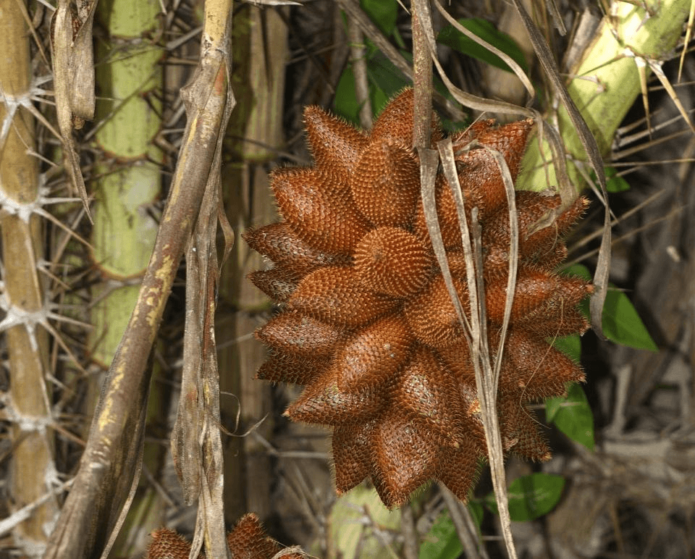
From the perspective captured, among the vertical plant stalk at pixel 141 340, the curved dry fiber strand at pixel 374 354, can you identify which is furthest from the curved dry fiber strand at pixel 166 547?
the curved dry fiber strand at pixel 374 354

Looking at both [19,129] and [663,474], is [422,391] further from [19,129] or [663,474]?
[663,474]

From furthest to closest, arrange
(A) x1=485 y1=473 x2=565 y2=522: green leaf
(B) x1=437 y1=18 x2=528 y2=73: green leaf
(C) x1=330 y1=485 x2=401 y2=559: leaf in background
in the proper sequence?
(A) x1=485 y1=473 x2=565 y2=522: green leaf
(C) x1=330 y1=485 x2=401 y2=559: leaf in background
(B) x1=437 y1=18 x2=528 y2=73: green leaf

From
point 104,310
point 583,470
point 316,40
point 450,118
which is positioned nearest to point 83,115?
point 104,310

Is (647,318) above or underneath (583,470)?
above

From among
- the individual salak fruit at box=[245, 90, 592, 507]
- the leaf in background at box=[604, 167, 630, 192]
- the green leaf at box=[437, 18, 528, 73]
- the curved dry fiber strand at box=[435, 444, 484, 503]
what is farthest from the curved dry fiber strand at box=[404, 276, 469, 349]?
the leaf in background at box=[604, 167, 630, 192]

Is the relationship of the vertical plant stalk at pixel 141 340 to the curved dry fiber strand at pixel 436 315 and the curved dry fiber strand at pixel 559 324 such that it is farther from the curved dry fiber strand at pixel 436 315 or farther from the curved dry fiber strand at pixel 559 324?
the curved dry fiber strand at pixel 559 324

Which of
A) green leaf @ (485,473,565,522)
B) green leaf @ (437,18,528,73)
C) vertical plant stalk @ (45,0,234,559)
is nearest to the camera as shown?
vertical plant stalk @ (45,0,234,559)

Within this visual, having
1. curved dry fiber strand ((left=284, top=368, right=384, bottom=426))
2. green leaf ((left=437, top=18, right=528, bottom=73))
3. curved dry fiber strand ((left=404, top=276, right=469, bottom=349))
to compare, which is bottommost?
curved dry fiber strand ((left=284, top=368, right=384, bottom=426))

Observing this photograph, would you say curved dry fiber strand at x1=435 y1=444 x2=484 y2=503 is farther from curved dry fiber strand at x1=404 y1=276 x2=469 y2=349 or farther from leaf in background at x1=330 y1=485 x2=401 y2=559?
leaf in background at x1=330 y1=485 x2=401 y2=559
